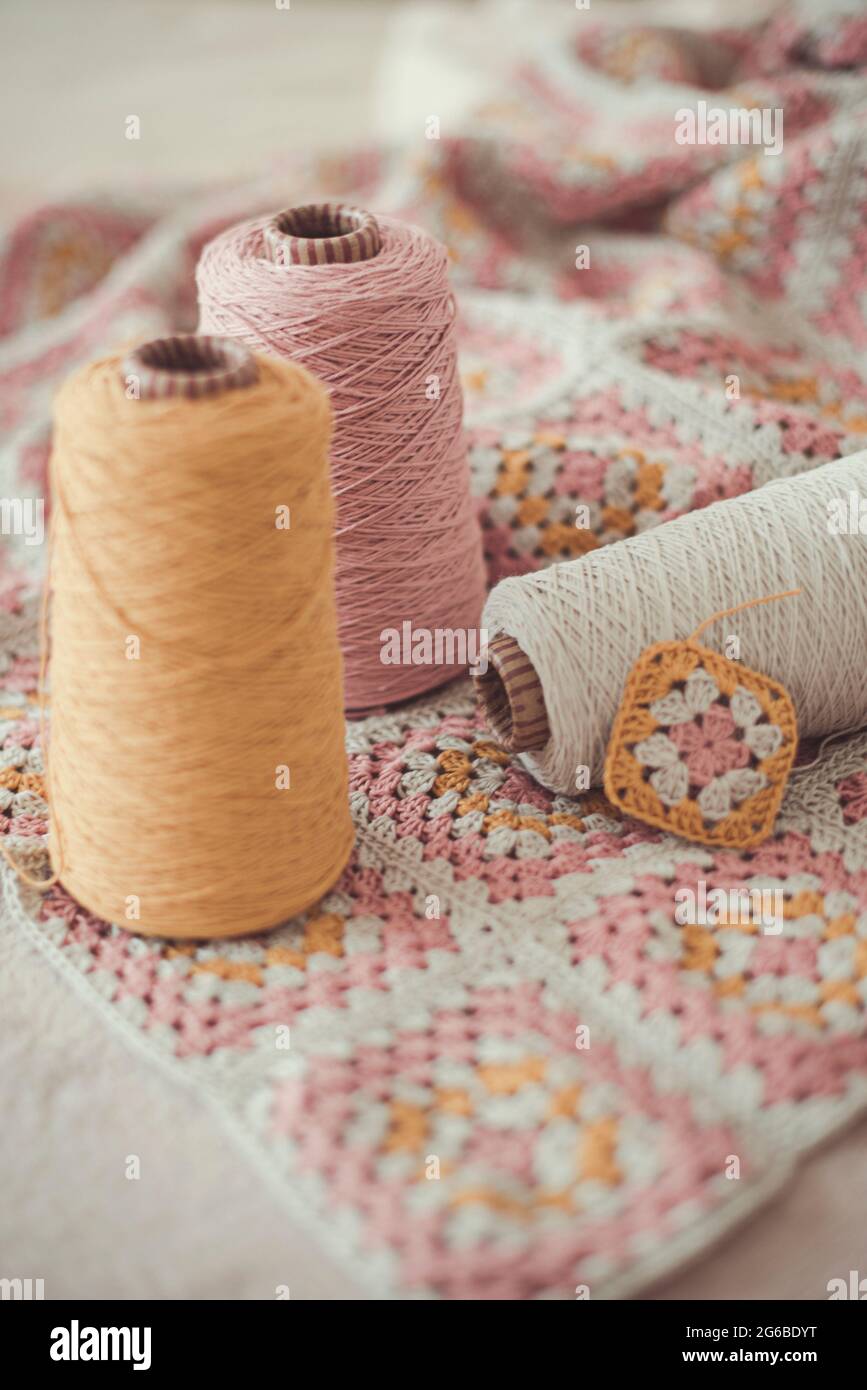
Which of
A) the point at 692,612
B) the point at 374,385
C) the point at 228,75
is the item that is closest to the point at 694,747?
the point at 692,612

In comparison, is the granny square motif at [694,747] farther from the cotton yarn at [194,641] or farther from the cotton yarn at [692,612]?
the cotton yarn at [194,641]

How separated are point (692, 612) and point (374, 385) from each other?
1.05 ft

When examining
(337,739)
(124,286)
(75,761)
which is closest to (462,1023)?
(337,739)

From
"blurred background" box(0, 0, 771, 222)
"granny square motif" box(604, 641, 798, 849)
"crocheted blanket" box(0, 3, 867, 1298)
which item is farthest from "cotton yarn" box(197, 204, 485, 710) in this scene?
"blurred background" box(0, 0, 771, 222)

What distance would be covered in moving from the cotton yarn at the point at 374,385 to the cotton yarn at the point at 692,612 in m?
0.11

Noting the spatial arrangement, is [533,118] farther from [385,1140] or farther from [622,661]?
[385,1140]

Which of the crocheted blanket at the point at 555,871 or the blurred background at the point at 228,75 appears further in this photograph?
the blurred background at the point at 228,75

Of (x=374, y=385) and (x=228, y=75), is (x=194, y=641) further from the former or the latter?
(x=228, y=75)

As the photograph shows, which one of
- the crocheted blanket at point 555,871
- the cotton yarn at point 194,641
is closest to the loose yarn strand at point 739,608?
the crocheted blanket at point 555,871

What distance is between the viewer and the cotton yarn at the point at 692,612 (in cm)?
102

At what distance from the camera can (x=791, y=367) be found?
1.55 meters

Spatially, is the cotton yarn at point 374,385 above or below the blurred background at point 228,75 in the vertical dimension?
below

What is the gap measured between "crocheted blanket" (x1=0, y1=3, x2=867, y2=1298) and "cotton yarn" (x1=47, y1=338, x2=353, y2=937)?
0.23ft

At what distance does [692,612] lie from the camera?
40.8 inches
